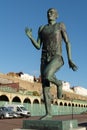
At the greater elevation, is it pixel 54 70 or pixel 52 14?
pixel 52 14

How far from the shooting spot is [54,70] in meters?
7.59

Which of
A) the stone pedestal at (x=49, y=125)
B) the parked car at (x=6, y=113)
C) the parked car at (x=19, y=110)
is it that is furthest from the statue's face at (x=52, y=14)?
the parked car at (x=19, y=110)

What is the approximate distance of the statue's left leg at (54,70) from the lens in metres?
7.52

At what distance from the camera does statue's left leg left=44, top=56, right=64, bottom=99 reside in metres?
7.52

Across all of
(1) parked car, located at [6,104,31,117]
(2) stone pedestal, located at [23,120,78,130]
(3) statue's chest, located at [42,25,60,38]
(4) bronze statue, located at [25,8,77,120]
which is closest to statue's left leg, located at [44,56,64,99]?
(4) bronze statue, located at [25,8,77,120]

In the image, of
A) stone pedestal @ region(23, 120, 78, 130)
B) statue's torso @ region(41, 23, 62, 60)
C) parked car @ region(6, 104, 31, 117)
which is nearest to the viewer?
stone pedestal @ region(23, 120, 78, 130)

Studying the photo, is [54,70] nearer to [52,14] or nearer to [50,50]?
[50,50]

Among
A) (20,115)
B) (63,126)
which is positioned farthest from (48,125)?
(20,115)

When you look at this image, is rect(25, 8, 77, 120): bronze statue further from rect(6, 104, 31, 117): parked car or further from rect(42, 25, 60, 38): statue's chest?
rect(6, 104, 31, 117): parked car

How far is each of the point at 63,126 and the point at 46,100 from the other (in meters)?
1.01

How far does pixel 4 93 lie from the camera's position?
6875 centimetres

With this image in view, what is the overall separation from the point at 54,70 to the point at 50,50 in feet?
1.79

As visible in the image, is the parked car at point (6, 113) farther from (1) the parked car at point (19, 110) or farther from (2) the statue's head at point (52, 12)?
(2) the statue's head at point (52, 12)

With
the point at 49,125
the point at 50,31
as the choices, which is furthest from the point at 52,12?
the point at 49,125
